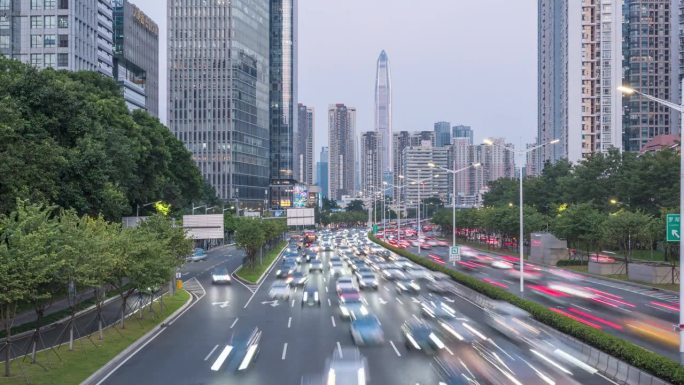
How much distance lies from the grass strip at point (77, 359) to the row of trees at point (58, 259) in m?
0.69

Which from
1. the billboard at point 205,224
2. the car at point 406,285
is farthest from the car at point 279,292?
the billboard at point 205,224

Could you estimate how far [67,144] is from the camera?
4469cm

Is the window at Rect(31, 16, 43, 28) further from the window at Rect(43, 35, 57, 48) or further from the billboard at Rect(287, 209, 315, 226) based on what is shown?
the billboard at Rect(287, 209, 315, 226)

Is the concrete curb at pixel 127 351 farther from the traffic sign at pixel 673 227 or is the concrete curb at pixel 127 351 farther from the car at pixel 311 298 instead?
the traffic sign at pixel 673 227

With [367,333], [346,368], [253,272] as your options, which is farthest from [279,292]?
[346,368]

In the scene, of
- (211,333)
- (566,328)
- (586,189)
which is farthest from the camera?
(586,189)

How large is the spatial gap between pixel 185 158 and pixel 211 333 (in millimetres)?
51723

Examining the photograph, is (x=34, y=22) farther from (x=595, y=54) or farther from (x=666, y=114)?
(x=666, y=114)

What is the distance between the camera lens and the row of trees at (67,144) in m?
34.5

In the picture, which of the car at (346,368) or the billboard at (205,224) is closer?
the car at (346,368)

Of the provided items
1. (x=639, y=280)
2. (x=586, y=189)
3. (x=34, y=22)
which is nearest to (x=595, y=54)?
(x=586, y=189)

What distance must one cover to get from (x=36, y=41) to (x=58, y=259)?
299 feet

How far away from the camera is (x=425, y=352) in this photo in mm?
26969

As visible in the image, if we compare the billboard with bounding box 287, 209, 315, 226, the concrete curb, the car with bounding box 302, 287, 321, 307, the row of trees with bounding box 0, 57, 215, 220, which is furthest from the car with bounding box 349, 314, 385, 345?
the billboard with bounding box 287, 209, 315, 226
